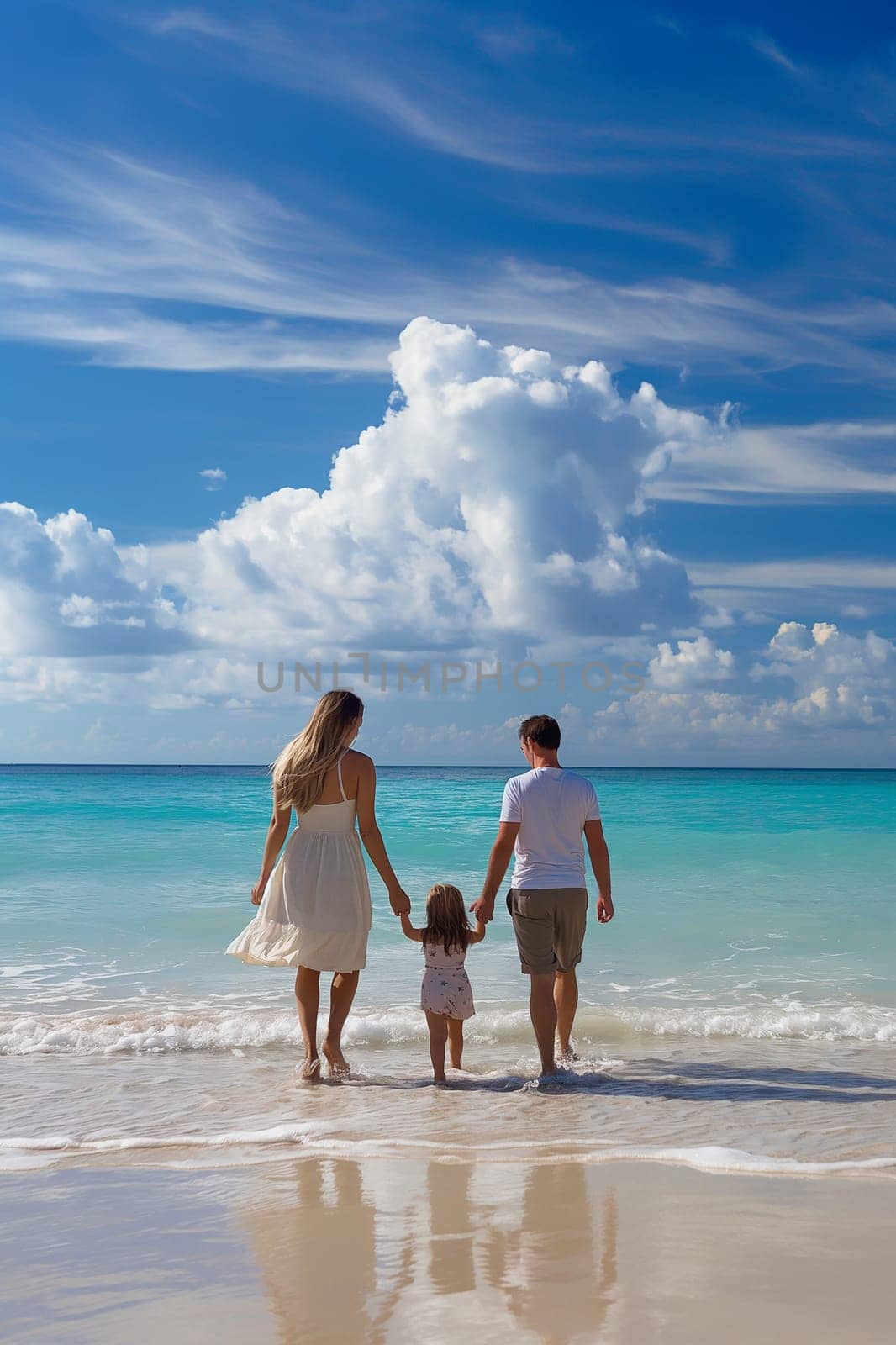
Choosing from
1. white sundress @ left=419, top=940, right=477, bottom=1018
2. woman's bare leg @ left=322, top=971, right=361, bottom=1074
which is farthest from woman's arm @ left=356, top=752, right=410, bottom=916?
woman's bare leg @ left=322, top=971, right=361, bottom=1074

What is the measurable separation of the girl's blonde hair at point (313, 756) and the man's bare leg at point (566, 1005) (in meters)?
1.75

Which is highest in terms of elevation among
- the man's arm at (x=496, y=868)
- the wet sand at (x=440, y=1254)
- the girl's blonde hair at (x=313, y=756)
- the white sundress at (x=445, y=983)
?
the girl's blonde hair at (x=313, y=756)

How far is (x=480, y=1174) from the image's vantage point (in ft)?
13.1

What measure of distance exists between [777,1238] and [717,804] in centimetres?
3267

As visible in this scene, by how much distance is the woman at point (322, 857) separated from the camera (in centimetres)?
544

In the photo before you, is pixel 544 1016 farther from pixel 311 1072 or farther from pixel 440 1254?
pixel 440 1254

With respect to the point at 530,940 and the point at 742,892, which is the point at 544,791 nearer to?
the point at 530,940

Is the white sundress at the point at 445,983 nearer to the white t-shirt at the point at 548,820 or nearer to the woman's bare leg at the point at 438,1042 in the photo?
the woman's bare leg at the point at 438,1042

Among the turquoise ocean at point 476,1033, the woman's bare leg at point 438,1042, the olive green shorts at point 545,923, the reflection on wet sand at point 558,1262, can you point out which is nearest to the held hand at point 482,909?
the olive green shorts at point 545,923

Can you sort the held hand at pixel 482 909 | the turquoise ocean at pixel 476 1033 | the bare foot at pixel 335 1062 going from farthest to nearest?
the bare foot at pixel 335 1062 → the held hand at pixel 482 909 → the turquoise ocean at pixel 476 1033

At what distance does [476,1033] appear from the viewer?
6742 mm

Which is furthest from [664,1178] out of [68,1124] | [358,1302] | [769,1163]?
[68,1124]

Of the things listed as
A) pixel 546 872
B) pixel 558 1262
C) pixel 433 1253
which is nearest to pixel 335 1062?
pixel 546 872

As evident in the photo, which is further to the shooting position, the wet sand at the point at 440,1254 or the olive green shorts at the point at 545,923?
the olive green shorts at the point at 545,923
